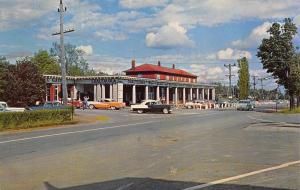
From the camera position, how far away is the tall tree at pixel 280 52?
62062 millimetres

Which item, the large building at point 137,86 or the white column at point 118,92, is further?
the large building at point 137,86

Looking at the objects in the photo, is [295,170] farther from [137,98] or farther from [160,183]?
[137,98]

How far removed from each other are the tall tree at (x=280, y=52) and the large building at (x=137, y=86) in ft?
74.6

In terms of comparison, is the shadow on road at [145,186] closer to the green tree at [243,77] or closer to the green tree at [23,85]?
the green tree at [23,85]

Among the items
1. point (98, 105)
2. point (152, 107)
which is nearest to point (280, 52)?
point (152, 107)

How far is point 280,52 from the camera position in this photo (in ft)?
203

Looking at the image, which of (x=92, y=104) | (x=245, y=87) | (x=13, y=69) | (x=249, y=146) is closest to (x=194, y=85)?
(x=245, y=87)

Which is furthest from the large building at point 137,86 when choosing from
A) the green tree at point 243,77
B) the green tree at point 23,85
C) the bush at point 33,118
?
the bush at point 33,118

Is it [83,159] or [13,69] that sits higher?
[13,69]

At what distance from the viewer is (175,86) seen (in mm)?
98000

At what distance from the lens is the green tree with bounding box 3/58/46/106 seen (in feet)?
186

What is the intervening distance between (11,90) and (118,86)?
2138cm

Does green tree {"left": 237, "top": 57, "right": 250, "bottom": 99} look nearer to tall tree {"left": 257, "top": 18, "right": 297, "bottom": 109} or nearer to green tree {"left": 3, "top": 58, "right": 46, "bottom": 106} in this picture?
tall tree {"left": 257, "top": 18, "right": 297, "bottom": 109}

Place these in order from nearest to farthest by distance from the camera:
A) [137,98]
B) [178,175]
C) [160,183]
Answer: [160,183] → [178,175] → [137,98]
